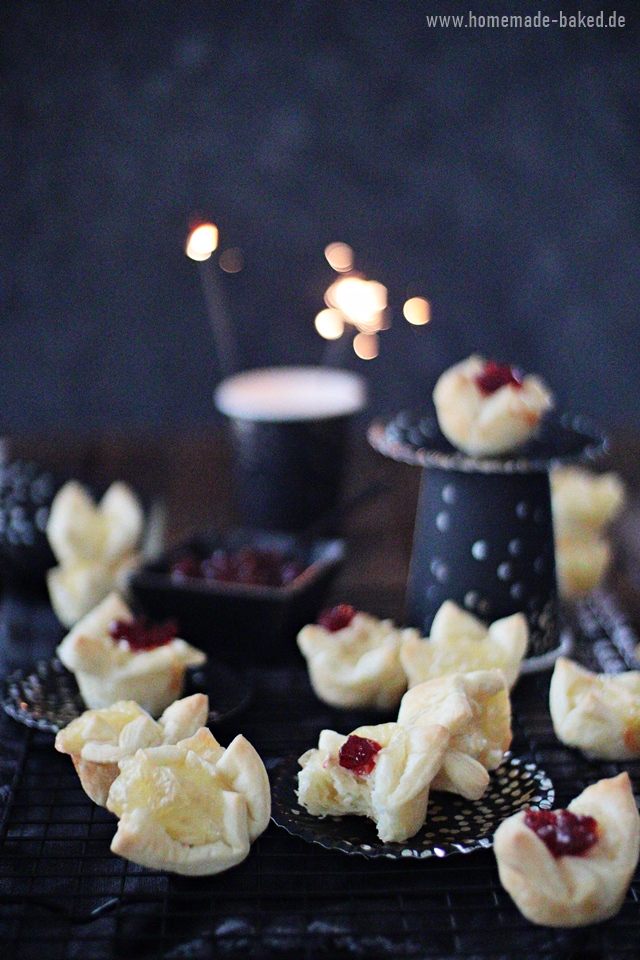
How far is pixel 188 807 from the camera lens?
96 centimetres

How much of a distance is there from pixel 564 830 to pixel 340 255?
164 cm

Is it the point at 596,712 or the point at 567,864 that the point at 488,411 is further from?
the point at 567,864

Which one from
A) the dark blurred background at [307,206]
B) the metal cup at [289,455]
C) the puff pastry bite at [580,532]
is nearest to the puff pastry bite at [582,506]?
the puff pastry bite at [580,532]

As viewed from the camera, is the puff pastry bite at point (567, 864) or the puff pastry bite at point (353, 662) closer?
the puff pastry bite at point (567, 864)

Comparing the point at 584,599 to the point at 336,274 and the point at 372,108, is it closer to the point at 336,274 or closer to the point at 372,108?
the point at 336,274

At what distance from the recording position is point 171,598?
1505 mm

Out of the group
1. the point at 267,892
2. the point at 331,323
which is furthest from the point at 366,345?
the point at 267,892

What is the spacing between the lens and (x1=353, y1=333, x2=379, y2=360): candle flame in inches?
92.0

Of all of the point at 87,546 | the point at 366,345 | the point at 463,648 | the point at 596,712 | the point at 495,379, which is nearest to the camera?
the point at 596,712

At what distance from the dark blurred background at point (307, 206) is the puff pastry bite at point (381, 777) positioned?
143 centimetres

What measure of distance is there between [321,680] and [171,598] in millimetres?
328

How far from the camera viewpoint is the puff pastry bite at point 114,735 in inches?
40.4

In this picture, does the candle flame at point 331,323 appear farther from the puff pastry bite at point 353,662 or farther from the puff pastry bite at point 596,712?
the puff pastry bite at point 596,712

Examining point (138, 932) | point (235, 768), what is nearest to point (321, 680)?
point (235, 768)
